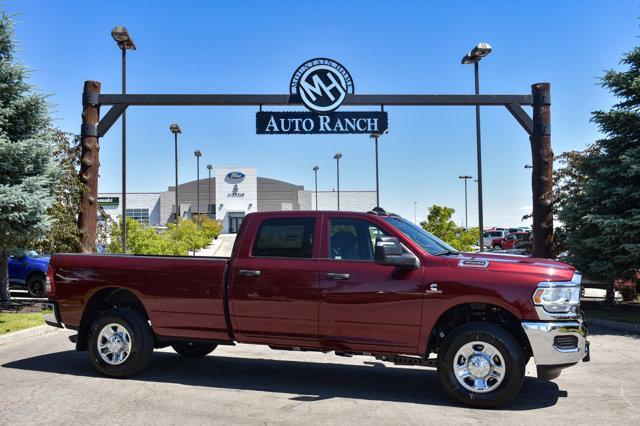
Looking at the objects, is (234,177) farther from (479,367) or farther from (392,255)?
(479,367)

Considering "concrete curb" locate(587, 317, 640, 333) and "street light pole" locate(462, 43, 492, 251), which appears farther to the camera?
"street light pole" locate(462, 43, 492, 251)

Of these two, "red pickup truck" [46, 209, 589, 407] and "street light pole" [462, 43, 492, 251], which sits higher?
"street light pole" [462, 43, 492, 251]

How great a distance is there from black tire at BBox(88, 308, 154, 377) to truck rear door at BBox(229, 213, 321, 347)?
116 centimetres

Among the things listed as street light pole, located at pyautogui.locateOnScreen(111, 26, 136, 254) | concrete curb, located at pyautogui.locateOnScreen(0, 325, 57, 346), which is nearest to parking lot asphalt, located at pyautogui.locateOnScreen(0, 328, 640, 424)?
concrete curb, located at pyautogui.locateOnScreen(0, 325, 57, 346)

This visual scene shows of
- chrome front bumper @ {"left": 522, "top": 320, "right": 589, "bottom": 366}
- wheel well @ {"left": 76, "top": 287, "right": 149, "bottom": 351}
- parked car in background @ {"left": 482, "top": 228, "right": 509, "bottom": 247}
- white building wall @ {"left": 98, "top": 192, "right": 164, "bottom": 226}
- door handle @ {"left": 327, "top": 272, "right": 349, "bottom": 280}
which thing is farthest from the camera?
white building wall @ {"left": 98, "top": 192, "right": 164, "bottom": 226}

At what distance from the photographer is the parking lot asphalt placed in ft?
17.7

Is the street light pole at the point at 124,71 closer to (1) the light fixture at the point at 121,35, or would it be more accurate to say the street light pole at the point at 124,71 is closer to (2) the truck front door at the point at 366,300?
(1) the light fixture at the point at 121,35

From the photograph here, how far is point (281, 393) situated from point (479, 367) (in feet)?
6.89

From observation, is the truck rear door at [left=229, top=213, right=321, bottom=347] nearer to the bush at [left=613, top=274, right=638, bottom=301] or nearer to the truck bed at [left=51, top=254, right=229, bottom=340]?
the truck bed at [left=51, top=254, right=229, bottom=340]

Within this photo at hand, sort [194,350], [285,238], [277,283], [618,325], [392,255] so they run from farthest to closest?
[618,325]
[194,350]
[285,238]
[277,283]
[392,255]

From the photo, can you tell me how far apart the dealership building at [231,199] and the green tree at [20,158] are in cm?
5390

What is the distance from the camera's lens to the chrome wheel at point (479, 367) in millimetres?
5660

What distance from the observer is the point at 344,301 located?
612 cm

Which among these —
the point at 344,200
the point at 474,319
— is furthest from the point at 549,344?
the point at 344,200
